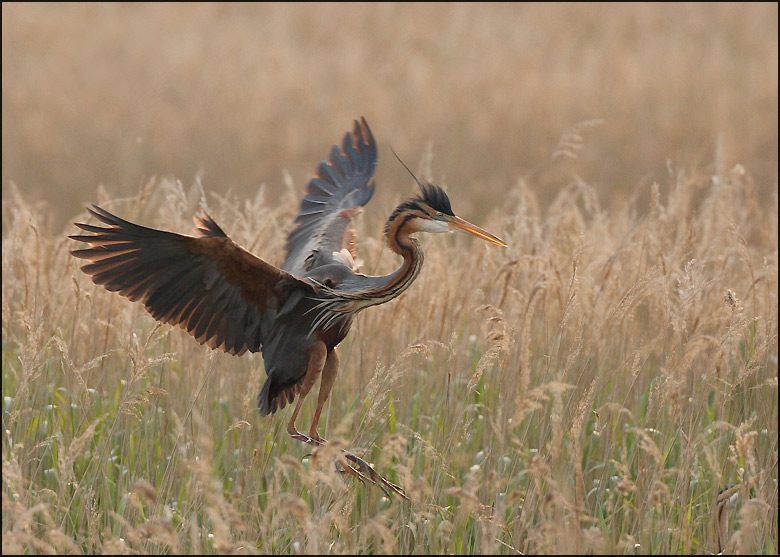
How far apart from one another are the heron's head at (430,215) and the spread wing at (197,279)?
459 millimetres

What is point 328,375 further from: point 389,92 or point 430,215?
point 389,92

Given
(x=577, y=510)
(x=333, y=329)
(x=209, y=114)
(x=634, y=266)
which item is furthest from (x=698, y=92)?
(x=577, y=510)

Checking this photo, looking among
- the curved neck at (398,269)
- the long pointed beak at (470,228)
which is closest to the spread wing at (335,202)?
the curved neck at (398,269)

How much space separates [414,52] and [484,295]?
13.7 metres

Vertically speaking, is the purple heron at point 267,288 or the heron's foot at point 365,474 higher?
the purple heron at point 267,288

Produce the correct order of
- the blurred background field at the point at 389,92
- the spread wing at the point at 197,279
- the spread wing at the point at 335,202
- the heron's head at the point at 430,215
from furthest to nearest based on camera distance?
1. the blurred background field at the point at 389,92
2. the spread wing at the point at 335,202
3. the heron's head at the point at 430,215
4. the spread wing at the point at 197,279

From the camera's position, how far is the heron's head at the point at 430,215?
410cm

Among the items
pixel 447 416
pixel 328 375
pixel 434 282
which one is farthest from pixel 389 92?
pixel 447 416

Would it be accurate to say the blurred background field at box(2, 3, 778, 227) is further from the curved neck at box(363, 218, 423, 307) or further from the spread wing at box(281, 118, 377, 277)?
the curved neck at box(363, 218, 423, 307)

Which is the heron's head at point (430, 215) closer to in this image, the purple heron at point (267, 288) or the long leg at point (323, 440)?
the purple heron at point (267, 288)

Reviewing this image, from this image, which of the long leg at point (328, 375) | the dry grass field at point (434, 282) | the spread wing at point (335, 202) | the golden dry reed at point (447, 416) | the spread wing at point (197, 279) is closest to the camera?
the golden dry reed at point (447, 416)

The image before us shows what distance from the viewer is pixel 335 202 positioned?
201 inches

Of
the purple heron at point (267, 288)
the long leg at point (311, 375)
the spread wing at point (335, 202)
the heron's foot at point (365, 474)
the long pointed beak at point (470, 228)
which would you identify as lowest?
the heron's foot at point (365, 474)

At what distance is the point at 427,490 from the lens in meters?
2.82
